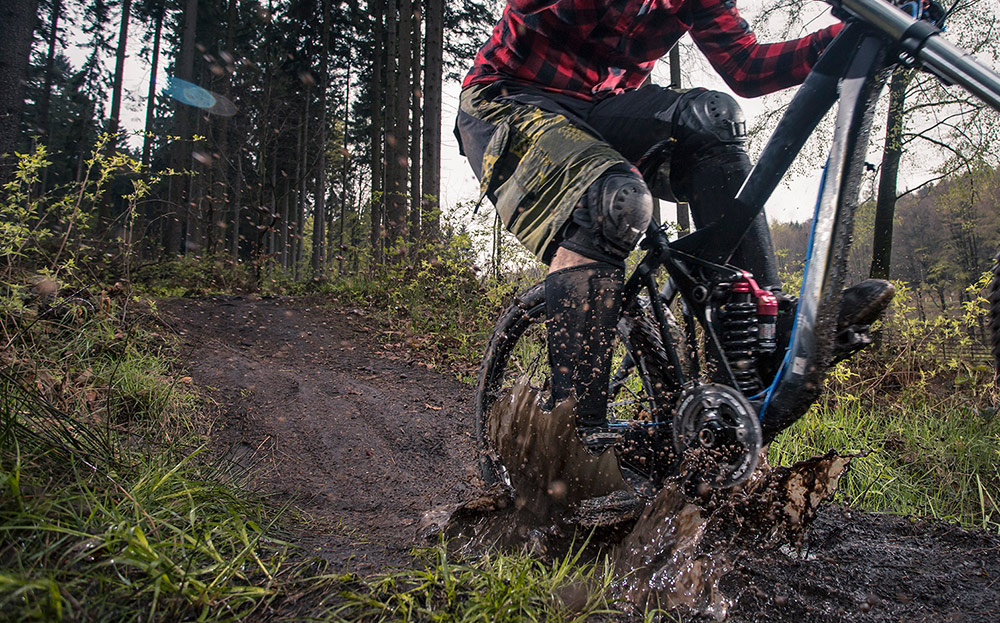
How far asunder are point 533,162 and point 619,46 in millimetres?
635

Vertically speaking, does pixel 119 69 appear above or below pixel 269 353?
above

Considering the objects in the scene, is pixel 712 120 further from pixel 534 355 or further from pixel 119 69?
pixel 119 69

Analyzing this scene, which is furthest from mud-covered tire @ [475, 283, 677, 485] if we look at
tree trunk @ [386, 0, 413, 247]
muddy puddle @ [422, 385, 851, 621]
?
tree trunk @ [386, 0, 413, 247]

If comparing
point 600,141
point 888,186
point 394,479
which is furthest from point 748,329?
point 888,186

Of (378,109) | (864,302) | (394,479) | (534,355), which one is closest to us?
(864,302)

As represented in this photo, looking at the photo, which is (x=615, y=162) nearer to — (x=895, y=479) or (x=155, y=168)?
(x=895, y=479)

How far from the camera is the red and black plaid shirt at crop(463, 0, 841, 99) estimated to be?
1755 mm

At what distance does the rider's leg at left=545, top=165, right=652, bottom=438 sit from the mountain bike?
0.21 meters

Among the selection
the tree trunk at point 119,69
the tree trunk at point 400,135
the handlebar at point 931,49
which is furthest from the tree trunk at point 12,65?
the tree trunk at point 119,69

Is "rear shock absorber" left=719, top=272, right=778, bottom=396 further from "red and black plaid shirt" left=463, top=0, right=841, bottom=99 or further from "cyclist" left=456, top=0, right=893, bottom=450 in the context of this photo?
"red and black plaid shirt" left=463, top=0, right=841, bottom=99

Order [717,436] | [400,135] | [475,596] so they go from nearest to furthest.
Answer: [475,596], [717,436], [400,135]

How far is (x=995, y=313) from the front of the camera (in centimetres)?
125

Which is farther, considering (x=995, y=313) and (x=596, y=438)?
(x=596, y=438)

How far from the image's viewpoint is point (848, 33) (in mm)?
1399
